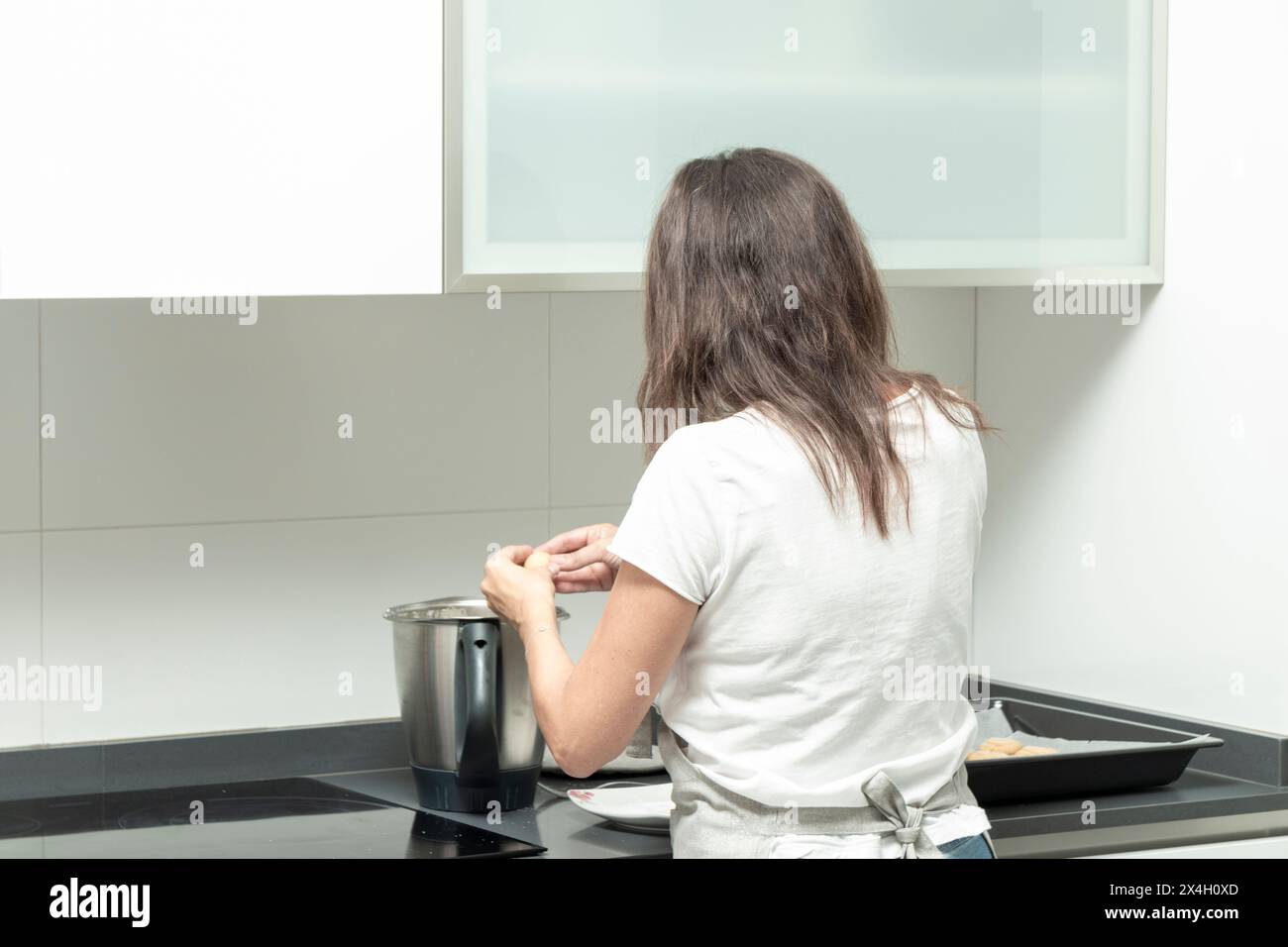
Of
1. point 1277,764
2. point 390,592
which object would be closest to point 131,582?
point 390,592

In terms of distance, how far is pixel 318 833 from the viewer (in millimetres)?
1586

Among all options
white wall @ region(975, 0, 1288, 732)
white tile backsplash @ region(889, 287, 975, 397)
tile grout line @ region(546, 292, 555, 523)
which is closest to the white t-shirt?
white wall @ region(975, 0, 1288, 732)

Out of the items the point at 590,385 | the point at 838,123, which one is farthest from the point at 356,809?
the point at 838,123

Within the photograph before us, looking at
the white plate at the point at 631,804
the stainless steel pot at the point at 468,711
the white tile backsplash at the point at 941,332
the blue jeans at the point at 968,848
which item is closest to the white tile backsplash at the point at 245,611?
the stainless steel pot at the point at 468,711

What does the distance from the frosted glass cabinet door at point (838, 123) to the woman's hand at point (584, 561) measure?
26cm

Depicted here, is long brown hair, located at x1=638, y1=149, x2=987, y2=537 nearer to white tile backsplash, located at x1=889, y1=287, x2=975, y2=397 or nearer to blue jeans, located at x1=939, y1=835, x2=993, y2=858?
blue jeans, located at x1=939, y1=835, x2=993, y2=858

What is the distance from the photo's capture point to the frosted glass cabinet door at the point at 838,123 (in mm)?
1587

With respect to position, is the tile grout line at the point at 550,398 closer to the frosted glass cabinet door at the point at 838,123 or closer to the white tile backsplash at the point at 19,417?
the frosted glass cabinet door at the point at 838,123

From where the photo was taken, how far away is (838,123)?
5.71ft

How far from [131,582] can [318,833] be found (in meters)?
0.37

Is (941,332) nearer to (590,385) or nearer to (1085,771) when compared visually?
(590,385)

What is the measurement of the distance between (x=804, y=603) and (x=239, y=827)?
707 millimetres
